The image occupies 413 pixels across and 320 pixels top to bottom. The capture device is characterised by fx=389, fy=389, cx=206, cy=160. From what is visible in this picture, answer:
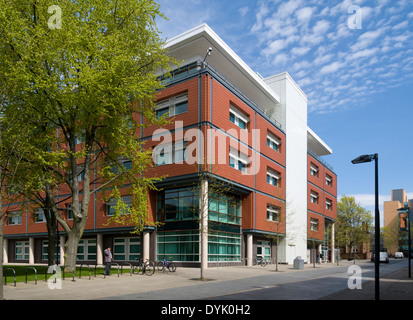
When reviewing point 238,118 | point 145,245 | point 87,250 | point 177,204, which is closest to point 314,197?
point 238,118

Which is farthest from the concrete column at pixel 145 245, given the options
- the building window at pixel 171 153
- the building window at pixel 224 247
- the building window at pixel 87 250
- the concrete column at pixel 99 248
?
the building window at pixel 87 250

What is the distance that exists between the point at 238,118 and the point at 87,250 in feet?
75.3

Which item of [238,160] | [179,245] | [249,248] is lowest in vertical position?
[249,248]

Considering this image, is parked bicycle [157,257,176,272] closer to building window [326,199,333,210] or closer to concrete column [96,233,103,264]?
concrete column [96,233,103,264]

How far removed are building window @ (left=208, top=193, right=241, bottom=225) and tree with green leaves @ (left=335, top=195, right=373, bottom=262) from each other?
43.5 metres

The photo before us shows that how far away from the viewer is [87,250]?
147 ft

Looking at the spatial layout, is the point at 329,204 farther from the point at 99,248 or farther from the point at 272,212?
the point at 99,248

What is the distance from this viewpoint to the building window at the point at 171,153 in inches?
1383

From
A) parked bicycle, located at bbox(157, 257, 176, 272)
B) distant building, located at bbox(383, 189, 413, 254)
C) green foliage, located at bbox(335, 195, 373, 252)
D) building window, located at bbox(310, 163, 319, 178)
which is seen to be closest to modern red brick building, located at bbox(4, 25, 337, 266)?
parked bicycle, located at bbox(157, 257, 176, 272)

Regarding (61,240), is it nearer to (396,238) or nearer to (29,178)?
(29,178)

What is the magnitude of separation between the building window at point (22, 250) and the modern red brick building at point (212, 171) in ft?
0.44

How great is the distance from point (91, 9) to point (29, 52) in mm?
5308

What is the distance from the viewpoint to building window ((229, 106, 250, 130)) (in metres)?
38.9

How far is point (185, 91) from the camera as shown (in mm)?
36156
